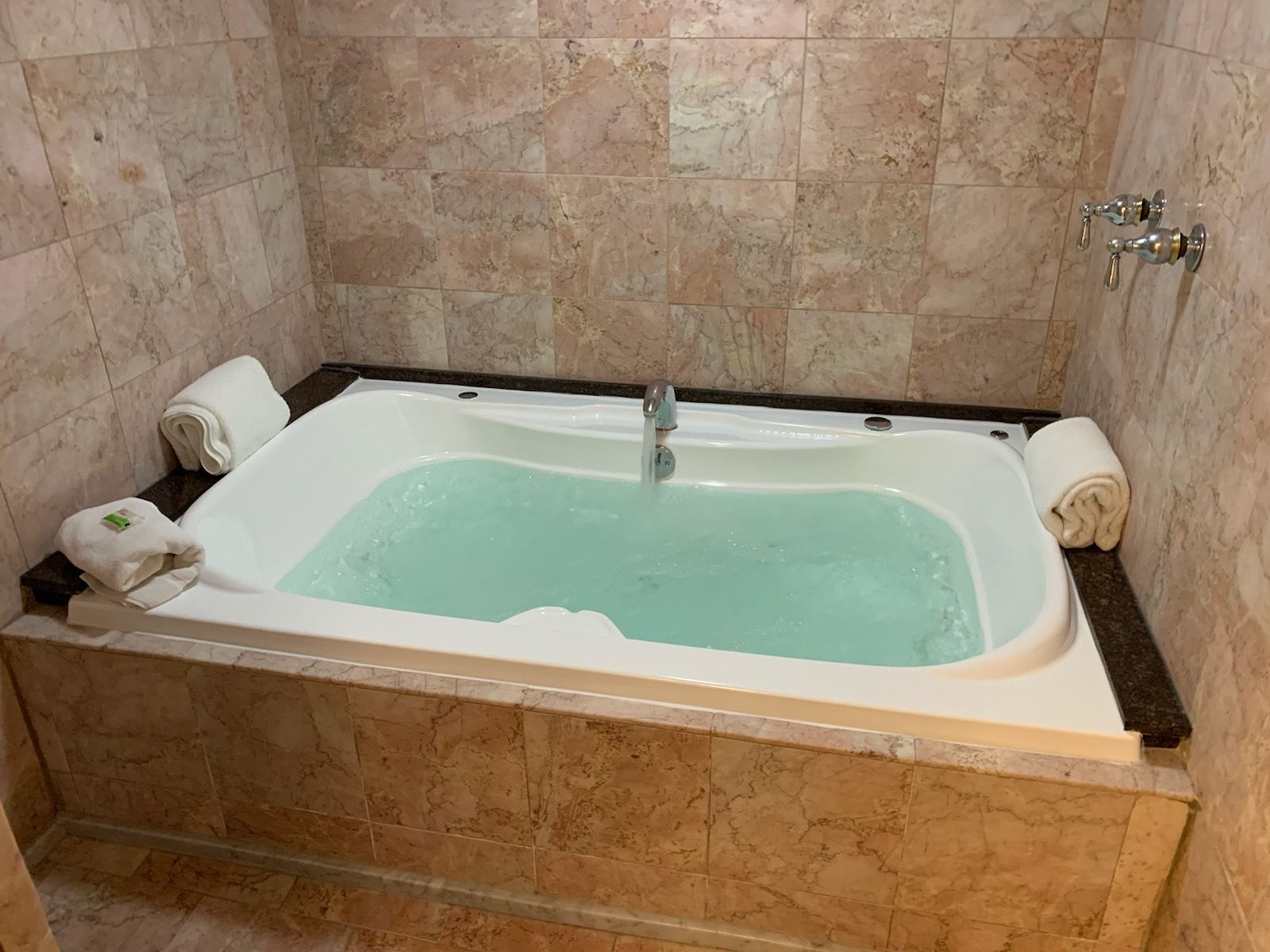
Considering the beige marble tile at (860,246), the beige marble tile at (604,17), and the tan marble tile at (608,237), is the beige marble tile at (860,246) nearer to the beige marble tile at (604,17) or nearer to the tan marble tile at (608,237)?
the tan marble tile at (608,237)

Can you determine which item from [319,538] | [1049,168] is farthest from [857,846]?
[1049,168]

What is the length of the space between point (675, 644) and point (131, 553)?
98 cm

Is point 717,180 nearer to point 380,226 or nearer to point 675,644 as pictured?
point 380,226

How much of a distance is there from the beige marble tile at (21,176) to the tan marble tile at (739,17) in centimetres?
132

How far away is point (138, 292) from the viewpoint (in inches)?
78.6

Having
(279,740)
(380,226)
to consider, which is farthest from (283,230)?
(279,740)

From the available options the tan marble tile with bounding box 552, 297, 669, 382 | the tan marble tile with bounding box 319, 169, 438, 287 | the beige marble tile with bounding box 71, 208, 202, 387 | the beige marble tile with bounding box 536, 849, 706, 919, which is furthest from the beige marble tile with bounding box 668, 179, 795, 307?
the beige marble tile with bounding box 536, 849, 706, 919

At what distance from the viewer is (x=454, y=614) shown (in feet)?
6.61

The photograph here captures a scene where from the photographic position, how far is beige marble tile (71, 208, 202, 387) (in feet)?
6.18

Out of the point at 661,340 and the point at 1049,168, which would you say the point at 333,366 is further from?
the point at 1049,168

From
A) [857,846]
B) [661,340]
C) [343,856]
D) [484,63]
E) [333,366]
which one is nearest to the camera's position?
[857,846]

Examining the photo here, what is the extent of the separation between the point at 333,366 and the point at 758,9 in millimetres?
1466

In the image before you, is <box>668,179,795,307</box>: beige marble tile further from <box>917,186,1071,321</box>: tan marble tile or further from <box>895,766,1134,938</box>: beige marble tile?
<box>895,766,1134,938</box>: beige marble tile

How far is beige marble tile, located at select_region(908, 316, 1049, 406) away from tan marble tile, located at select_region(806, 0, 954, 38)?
2.15 feet
